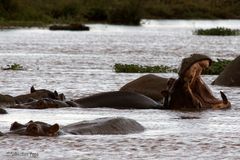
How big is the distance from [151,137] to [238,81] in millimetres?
8287

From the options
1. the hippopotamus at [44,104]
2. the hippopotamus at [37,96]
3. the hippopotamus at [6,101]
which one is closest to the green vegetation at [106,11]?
the hippopotamus at [37,96]

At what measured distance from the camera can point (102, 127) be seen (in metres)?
12.8

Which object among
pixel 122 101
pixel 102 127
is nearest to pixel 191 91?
pixel 122 101

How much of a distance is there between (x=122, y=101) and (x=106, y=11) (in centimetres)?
7492

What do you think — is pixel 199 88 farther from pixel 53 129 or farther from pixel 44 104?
pixel 53 129

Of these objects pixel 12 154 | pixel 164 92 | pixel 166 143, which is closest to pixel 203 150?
pixel 166 143

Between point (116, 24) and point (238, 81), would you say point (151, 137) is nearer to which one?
point (238, 81)

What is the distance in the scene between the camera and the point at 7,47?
142 ft

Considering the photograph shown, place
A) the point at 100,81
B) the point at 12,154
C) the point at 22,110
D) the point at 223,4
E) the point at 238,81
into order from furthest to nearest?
1. the point at 223,4
2. the point at 100,81
3. the point at 238,81
4. the point at 22,110
5. the point at 12,154

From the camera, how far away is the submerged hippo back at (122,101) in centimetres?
1644

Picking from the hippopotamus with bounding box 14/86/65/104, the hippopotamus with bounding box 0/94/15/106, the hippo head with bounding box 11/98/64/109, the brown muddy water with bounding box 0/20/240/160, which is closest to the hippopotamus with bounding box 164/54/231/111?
the brown muddy water with bounding box 0/20/240/160

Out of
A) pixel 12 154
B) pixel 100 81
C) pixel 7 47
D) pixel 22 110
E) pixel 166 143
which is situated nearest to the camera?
pixel 12 154

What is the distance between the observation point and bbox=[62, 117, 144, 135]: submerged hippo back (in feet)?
41.9

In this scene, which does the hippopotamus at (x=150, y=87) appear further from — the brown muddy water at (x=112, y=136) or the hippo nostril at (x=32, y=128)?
the hippo nostril at (x=32, y=128)
